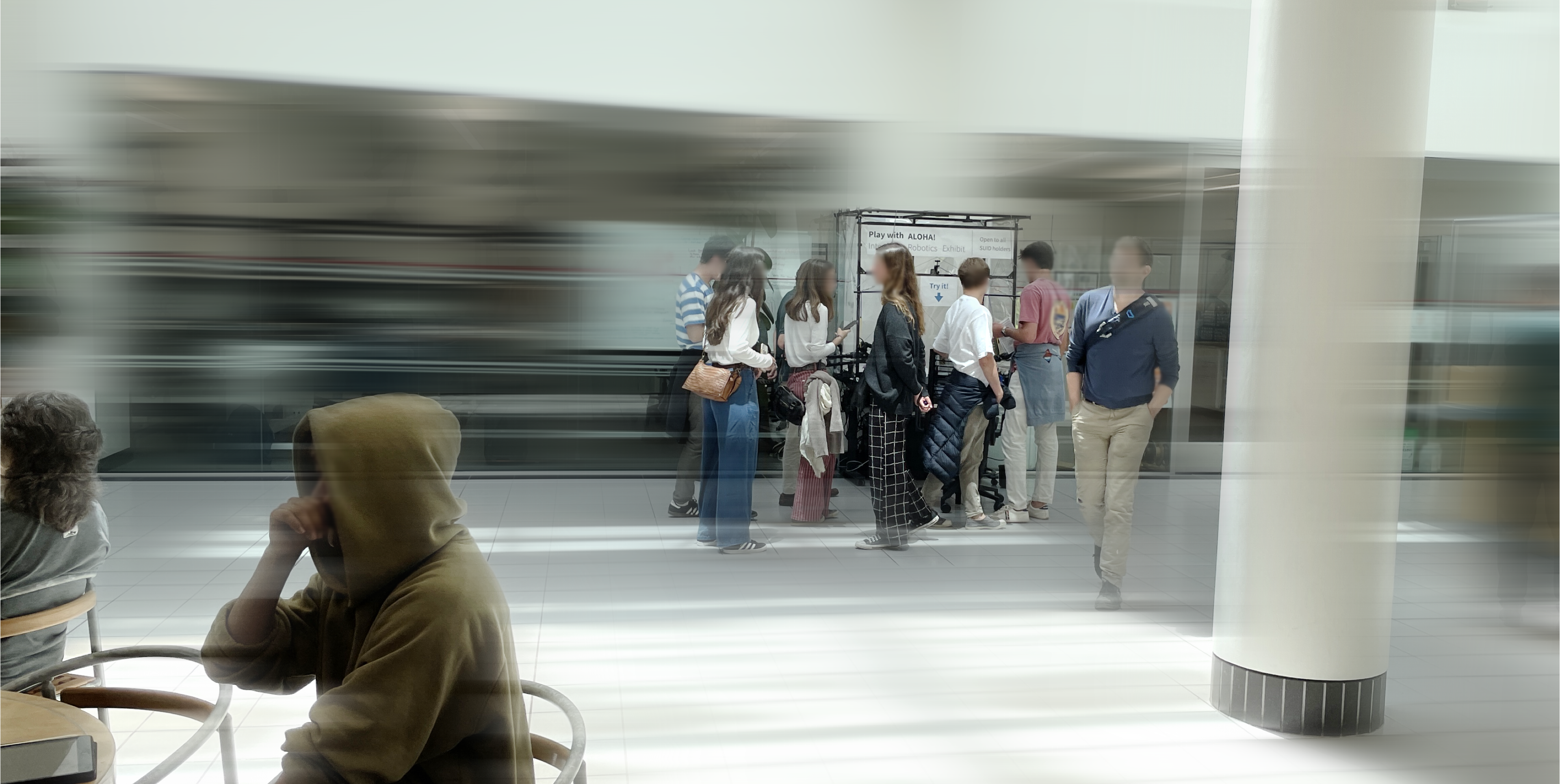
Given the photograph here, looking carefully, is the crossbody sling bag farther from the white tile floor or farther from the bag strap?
the white tile floor

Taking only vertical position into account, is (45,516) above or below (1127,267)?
below

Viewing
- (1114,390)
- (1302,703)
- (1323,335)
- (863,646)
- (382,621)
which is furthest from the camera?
(1302,703)

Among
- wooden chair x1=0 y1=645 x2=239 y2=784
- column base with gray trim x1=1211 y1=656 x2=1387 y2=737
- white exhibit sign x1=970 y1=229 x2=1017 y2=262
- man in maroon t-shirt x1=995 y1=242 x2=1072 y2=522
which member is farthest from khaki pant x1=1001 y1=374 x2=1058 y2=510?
wooden chair x1=0 y1=645 x2=239 y2=784

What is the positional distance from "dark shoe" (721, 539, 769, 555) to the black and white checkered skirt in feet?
0.66

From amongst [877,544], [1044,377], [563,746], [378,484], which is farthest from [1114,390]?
[378,484]

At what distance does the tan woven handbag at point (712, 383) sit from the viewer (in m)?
1.24

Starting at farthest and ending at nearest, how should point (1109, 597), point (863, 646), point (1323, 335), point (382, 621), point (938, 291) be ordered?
point (1323, 335) < point (1109, 597) < point (863, 646) < point (938, 291) < point (382, 621)

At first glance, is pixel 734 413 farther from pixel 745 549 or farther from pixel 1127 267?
pixel 1127 267

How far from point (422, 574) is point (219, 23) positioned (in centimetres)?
71

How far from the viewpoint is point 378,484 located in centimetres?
112

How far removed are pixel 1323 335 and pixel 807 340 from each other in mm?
1243

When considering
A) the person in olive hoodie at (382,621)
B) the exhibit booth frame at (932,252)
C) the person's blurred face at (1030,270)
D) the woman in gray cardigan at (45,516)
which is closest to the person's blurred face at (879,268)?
the exhibit booth frame at (932,252)

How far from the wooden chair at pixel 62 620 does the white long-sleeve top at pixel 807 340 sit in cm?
118

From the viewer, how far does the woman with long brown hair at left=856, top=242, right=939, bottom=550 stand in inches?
58.2
